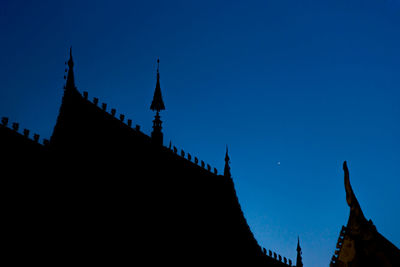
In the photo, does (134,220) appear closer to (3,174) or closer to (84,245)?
(84,245)

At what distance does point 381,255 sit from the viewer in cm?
2092

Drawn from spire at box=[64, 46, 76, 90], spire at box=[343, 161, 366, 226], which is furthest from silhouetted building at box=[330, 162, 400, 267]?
spire at box=[64, 46, 76, 90]

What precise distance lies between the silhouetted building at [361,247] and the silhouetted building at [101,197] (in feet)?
52.8

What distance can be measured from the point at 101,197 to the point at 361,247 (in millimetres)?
18232

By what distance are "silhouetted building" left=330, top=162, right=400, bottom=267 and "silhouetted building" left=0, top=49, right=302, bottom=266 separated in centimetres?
1609

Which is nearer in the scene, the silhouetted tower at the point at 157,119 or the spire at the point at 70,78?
the spire at the point at 70,78

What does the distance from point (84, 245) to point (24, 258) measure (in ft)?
13.4

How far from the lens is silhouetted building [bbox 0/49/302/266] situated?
2908 centimetres

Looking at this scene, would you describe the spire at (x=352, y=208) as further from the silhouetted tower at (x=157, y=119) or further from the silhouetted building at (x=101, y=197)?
the silhouetted tower at (x=157, y=119)

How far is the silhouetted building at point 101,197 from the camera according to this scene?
29.1 meters

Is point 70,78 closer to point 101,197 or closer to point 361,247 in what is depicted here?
point 101,197

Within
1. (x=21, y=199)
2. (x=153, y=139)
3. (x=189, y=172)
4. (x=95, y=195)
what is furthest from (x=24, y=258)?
(x=189, y=172)

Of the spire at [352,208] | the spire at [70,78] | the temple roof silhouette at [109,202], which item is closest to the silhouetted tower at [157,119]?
the temple roof silhouette at [109,202]

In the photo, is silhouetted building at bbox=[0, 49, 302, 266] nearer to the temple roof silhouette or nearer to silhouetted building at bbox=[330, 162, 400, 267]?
the temple roof silhouette
